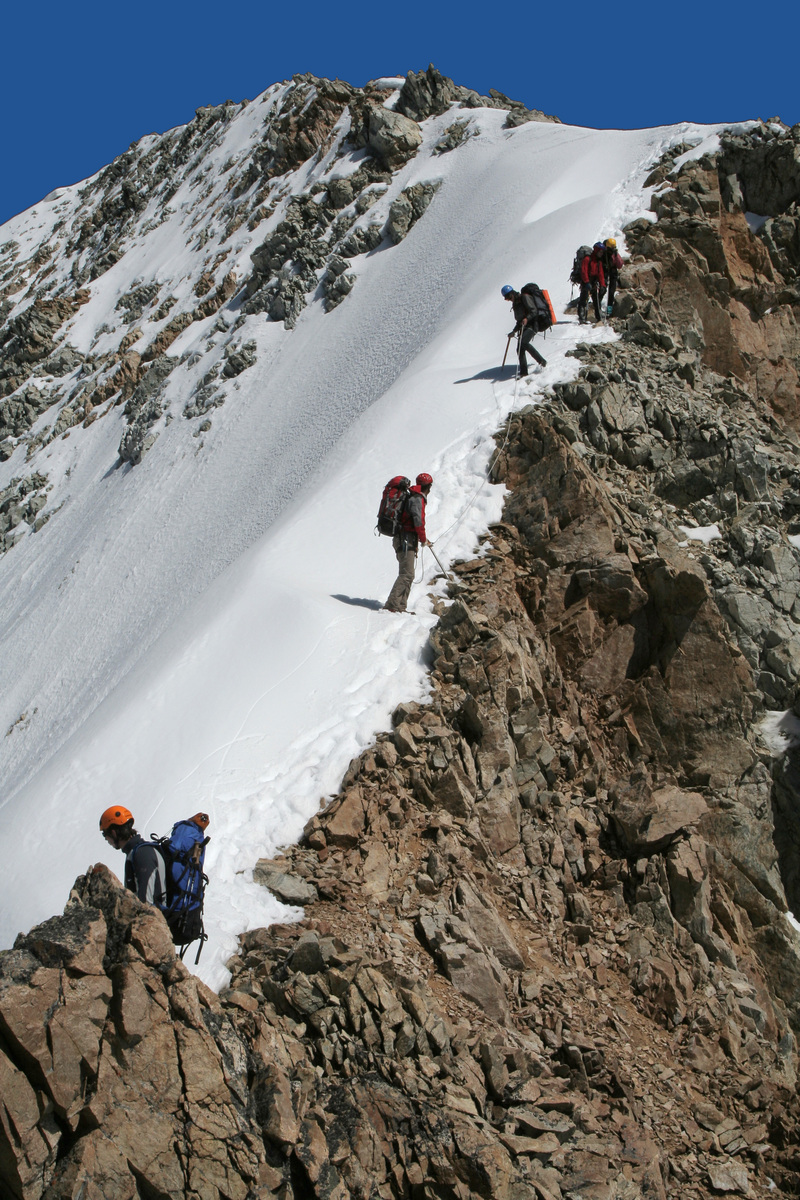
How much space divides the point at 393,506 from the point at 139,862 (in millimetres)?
7957

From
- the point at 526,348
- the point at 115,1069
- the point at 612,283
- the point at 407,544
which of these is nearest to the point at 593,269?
the point at 612,283

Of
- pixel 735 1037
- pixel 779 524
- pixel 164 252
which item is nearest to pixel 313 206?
pixel 164 252

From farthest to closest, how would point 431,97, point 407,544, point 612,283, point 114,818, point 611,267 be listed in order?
point 431,97
point 612,283
point 611,267
point 407,544
point 114,818

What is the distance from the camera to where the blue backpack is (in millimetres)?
6672

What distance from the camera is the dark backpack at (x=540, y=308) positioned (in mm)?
18891

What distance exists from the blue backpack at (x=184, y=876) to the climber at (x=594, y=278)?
57.9 feet

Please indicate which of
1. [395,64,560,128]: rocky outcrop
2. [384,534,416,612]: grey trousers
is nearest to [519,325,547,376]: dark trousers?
[384,534,416,612]: grey trousers

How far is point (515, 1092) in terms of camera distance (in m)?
6.92

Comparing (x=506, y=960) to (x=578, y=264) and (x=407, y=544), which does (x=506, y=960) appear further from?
(x=578, y=264)

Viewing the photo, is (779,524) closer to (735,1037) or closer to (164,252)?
(735,1037)

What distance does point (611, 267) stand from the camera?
820 inches

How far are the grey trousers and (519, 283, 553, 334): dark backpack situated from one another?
819cm

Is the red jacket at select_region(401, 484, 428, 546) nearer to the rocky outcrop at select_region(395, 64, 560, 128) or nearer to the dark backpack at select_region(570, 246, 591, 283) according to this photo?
the dark backpack at select_region(570, 246, 591, 283)

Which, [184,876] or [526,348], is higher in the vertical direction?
[526,348]
